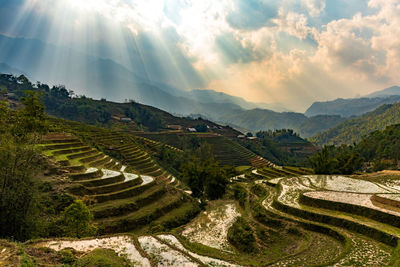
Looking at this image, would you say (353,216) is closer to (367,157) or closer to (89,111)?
(367,157)

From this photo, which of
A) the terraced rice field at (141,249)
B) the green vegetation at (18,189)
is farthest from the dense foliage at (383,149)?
the green vegetation at (18,189)

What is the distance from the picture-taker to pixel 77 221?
1345 cm

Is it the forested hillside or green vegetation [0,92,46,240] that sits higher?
the forested hillside

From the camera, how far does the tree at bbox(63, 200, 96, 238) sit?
13297 millimetres

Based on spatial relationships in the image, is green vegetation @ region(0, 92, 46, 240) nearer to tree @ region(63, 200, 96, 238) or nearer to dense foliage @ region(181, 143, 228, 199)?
tree @ region(63, 200, 96, 238)

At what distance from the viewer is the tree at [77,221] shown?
13.3 m

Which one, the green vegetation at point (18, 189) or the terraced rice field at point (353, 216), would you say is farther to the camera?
the terraced rice field at point (353, 216)

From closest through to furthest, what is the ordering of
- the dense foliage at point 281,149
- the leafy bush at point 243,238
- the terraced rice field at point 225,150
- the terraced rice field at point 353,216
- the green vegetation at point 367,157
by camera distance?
the terraced rice field at point 353,216
the leafy bush at point 243,238
the green vegetation at point 367,157
the terraced rice field at point 225,150
the dense foliage at point 281,149

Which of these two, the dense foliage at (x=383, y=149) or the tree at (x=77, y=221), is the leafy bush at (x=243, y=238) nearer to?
the tree at (x=77, y=221)

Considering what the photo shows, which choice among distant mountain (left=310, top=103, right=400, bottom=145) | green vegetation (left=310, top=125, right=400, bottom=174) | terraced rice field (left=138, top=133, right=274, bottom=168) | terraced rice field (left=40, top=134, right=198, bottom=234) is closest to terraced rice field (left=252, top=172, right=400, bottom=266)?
terraced rice field (left=40, top=134, right=198, bottom=234)

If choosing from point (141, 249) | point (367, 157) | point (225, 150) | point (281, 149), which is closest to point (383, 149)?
point (367, 157)

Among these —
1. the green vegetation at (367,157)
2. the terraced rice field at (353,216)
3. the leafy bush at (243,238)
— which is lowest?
the leafy bush at (243,238)

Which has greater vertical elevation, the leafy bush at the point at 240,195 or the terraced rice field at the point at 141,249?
the terraced rice field at the point at 141,249

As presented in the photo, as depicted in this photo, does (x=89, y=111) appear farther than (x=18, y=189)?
Yes
